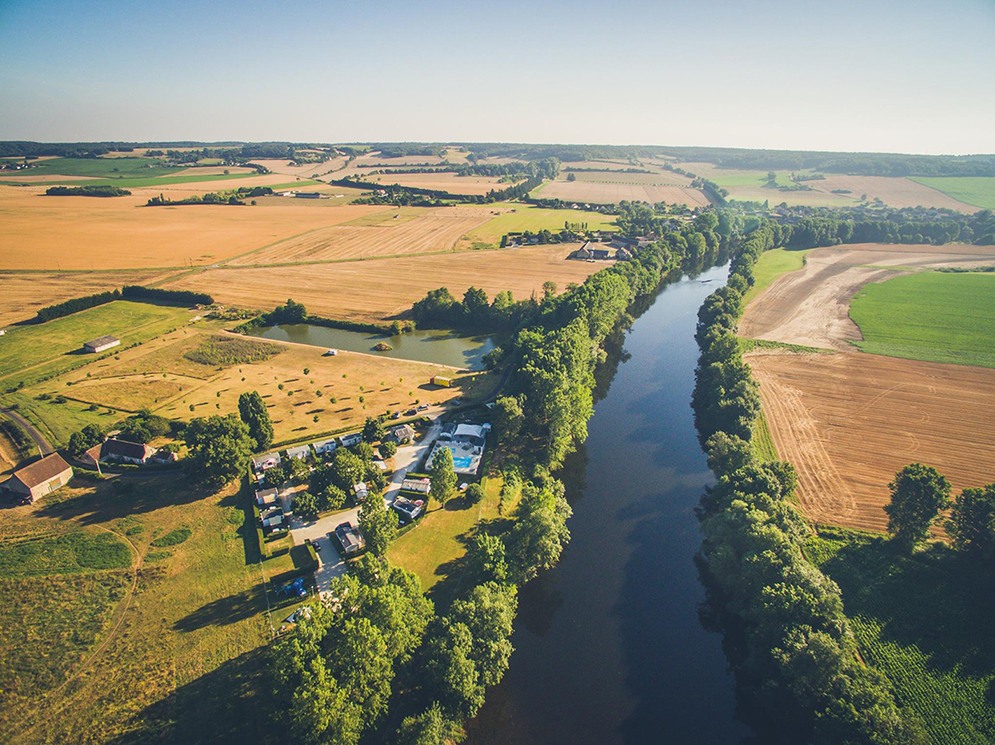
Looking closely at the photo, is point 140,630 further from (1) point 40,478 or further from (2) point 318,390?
(2) point 318,390

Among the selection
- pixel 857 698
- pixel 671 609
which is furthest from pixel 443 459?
pixel 857 698

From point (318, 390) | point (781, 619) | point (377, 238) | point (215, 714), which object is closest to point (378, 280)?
point (377, 238)

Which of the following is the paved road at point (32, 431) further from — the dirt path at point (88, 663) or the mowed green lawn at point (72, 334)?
the dirt path at point (88, 663)

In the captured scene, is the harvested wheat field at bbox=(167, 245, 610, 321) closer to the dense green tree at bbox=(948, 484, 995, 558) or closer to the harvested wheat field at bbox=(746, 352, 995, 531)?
the harvested wheat field at bbox=(746, 352, 995, 531)

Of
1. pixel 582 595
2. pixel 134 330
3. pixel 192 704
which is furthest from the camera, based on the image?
pixel 134 330

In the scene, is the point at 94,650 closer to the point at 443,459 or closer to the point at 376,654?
the point at 376,654

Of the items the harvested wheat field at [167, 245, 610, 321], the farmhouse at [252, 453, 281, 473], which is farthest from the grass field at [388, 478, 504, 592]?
the harvested wheat field at [167, 245, 610, 321]
